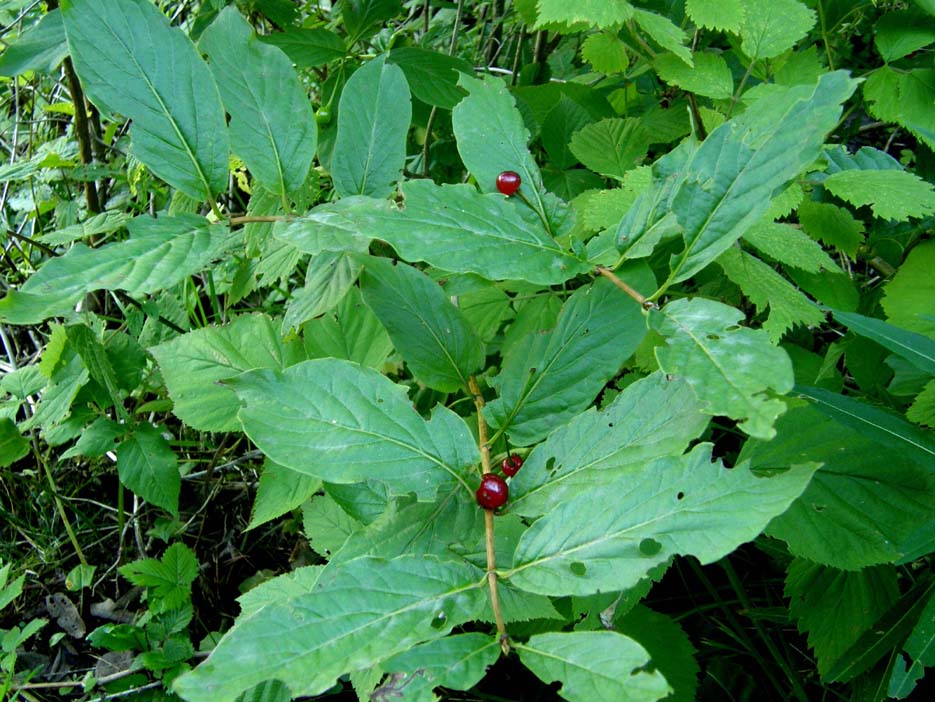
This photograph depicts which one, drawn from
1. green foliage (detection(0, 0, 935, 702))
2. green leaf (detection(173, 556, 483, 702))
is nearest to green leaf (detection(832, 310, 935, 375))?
green foliage (detection(0, 0, 935, 702))

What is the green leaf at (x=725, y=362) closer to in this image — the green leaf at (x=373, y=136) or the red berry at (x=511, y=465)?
the red berry at (x=511, y=465)

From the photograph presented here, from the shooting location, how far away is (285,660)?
62 centimetres

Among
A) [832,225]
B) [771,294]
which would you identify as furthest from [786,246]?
[832,225]

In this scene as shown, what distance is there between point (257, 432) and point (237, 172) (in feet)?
4.33

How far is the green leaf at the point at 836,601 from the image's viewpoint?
1.23m

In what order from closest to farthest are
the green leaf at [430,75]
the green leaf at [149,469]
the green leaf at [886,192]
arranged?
the green leaf at [886,192]
the green leaf at [430,75]
the green leaf at [149,469]

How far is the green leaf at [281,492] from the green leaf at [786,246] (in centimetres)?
80

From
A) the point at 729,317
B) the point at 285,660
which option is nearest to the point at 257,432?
the point at 285,660

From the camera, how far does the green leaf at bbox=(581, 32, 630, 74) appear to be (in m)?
1.52

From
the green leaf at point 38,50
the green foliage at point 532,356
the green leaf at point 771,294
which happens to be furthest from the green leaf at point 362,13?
the green leaf at point 771,294

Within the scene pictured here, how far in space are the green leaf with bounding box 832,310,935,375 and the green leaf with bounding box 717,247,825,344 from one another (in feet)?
0.42

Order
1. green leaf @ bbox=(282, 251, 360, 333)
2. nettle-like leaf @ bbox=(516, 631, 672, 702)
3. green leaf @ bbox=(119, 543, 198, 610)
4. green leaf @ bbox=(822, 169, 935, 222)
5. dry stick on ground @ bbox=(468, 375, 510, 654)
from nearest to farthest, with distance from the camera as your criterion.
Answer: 1. nettle-like leaf @ bbox=(516, 631, 672, 702)
2. dry stick on ground @ bbox=(468, 375, 510, 654)
3. green leaf @ bbox=(282, 251, 360, 333)
4. green leaf @ bbox=(822, 169, 935, 222)
5. green leaf @ bbox=(119, 543, 198, 610)

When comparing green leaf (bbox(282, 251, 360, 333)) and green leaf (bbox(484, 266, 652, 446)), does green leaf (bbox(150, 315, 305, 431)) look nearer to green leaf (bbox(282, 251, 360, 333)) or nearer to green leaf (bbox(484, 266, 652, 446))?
green leaf (bbox(282, 251, 360, 333))

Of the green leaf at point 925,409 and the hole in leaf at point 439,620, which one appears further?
the green leaf at point 925,409
